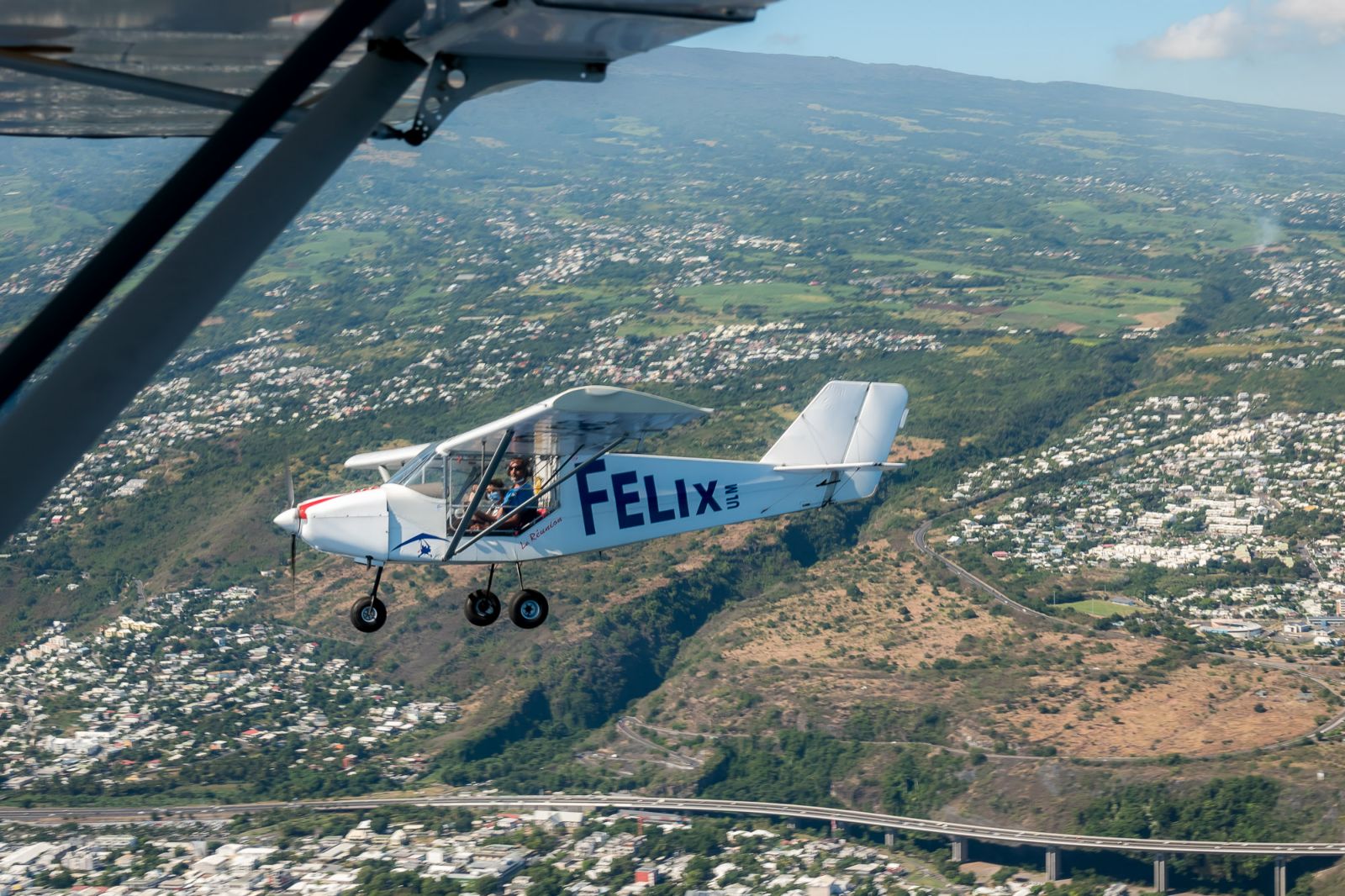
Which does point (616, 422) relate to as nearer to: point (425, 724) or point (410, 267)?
point (425, 724)

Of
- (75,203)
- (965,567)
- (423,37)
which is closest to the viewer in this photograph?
(423,37)

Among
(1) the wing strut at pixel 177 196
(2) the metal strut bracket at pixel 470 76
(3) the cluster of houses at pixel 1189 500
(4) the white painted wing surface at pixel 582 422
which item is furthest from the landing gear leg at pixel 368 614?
(3) the cluster of houses at pixel 1189 500

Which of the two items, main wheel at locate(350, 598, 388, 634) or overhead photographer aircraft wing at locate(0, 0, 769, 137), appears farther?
main wheel at locate(350, 598, 388, 634)

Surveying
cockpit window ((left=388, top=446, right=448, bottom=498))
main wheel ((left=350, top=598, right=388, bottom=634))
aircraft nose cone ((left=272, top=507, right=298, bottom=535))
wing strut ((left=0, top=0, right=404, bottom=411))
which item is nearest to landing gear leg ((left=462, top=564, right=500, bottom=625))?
main wheel ((left=350, top=598, right=388, bottom=634))

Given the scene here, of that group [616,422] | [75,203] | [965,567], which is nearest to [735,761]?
[965,567]

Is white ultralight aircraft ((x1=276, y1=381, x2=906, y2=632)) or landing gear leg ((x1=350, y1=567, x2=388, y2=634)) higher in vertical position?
white ultralight aircraft ((x1=276, y1=381, x2=906, y2=632))

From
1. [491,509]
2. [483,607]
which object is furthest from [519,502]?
[483,607]

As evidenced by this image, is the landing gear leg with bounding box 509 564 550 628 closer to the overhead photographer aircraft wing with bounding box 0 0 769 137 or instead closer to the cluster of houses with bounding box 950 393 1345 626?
the overhead photographer aircraft wing with bounding box 0 0 769 137
